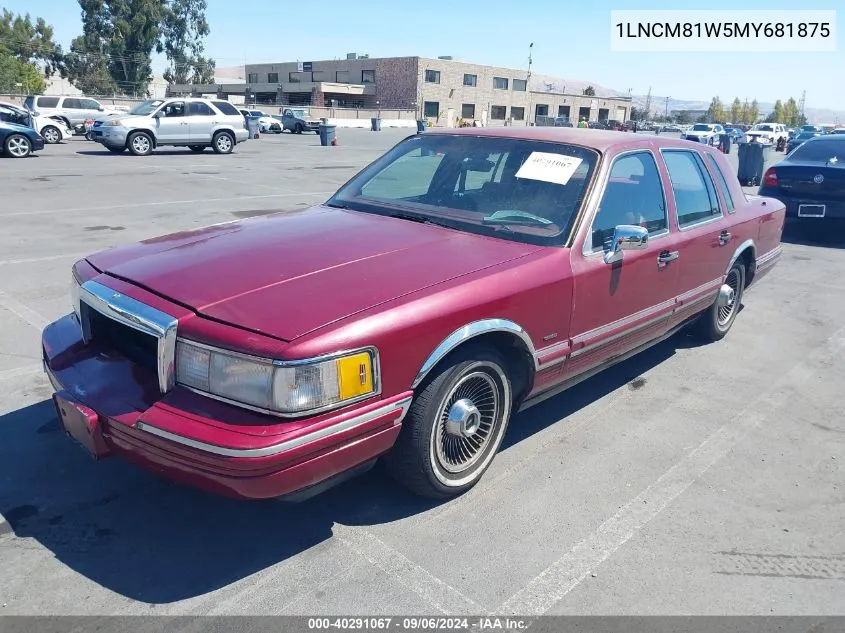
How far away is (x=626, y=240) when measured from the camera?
366cm

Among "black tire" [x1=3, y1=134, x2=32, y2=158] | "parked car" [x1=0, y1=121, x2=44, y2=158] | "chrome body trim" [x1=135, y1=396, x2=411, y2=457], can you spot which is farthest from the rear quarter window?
"chrome body trim" [x1=135, y1=396, x2=411, y2=457]

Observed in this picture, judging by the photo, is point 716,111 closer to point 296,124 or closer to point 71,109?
point 296,124

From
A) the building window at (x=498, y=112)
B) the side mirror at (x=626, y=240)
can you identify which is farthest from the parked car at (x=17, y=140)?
the building window at (x=498, y=112)

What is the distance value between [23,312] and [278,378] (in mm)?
4232

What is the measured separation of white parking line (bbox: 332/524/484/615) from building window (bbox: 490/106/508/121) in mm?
82163

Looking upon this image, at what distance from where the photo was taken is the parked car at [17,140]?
1861 cm

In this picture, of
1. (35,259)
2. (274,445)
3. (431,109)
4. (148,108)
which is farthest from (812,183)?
(431,109)

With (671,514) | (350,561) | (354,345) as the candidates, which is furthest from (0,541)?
(671,514)

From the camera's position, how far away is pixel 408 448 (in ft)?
9.71

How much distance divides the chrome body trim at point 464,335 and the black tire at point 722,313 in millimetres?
2846

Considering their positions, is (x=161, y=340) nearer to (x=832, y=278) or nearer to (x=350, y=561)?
(x=350, y=561)

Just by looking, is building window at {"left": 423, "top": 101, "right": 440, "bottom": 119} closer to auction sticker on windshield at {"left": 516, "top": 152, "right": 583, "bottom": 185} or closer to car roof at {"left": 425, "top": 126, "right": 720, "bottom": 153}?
car roof at {"left": 425, "top": 126, "right": 720, "bottom": 153}

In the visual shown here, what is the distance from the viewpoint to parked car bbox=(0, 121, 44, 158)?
61.1 feet

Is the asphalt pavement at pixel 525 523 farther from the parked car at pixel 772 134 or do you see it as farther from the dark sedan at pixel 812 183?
the parked car at pixel 772 134
